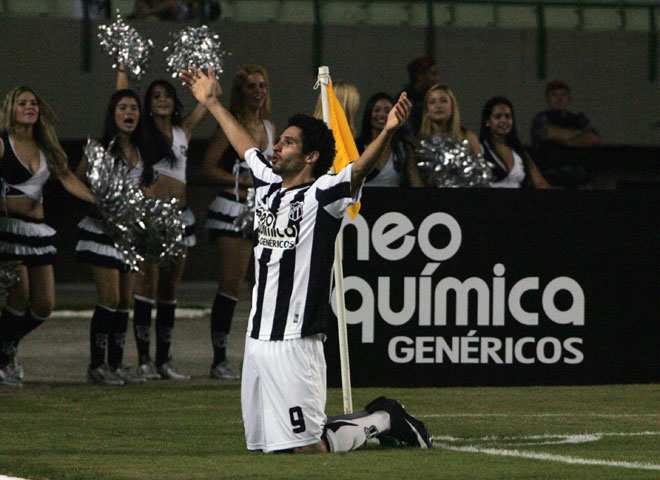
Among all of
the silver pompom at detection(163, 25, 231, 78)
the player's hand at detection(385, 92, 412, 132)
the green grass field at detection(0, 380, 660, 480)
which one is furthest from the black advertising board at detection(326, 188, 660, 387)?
the player's hand at detection(385, 92, 412, 132)

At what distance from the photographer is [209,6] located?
18.6 m

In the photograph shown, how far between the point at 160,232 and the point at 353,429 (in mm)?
3253

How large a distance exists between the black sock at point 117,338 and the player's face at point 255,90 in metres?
1.73

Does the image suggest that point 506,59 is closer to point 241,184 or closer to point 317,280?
point 241,184

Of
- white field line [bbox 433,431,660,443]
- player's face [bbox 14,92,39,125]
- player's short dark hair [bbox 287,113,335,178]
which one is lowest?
white field line [bbox 433,431,660,443]

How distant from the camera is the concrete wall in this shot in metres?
18.2

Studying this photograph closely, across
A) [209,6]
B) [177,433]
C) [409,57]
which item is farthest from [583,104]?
[177,433]

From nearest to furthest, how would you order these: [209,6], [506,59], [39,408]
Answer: [39,408] < [209,6] < [506,59]

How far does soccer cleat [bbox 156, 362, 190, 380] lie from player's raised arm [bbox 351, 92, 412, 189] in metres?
3.85

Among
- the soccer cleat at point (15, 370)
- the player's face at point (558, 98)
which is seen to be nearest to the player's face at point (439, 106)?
the player's face at point (558, 98)

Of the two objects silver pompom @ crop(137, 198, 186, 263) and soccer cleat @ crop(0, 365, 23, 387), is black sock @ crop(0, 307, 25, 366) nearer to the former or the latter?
soccer cleat @ crop(0, 365, 23, 387)

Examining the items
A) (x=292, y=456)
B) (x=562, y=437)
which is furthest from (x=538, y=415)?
(x=292, y=456)

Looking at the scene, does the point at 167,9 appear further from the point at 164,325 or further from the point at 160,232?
the point at 160,232

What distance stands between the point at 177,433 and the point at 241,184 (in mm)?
3018
